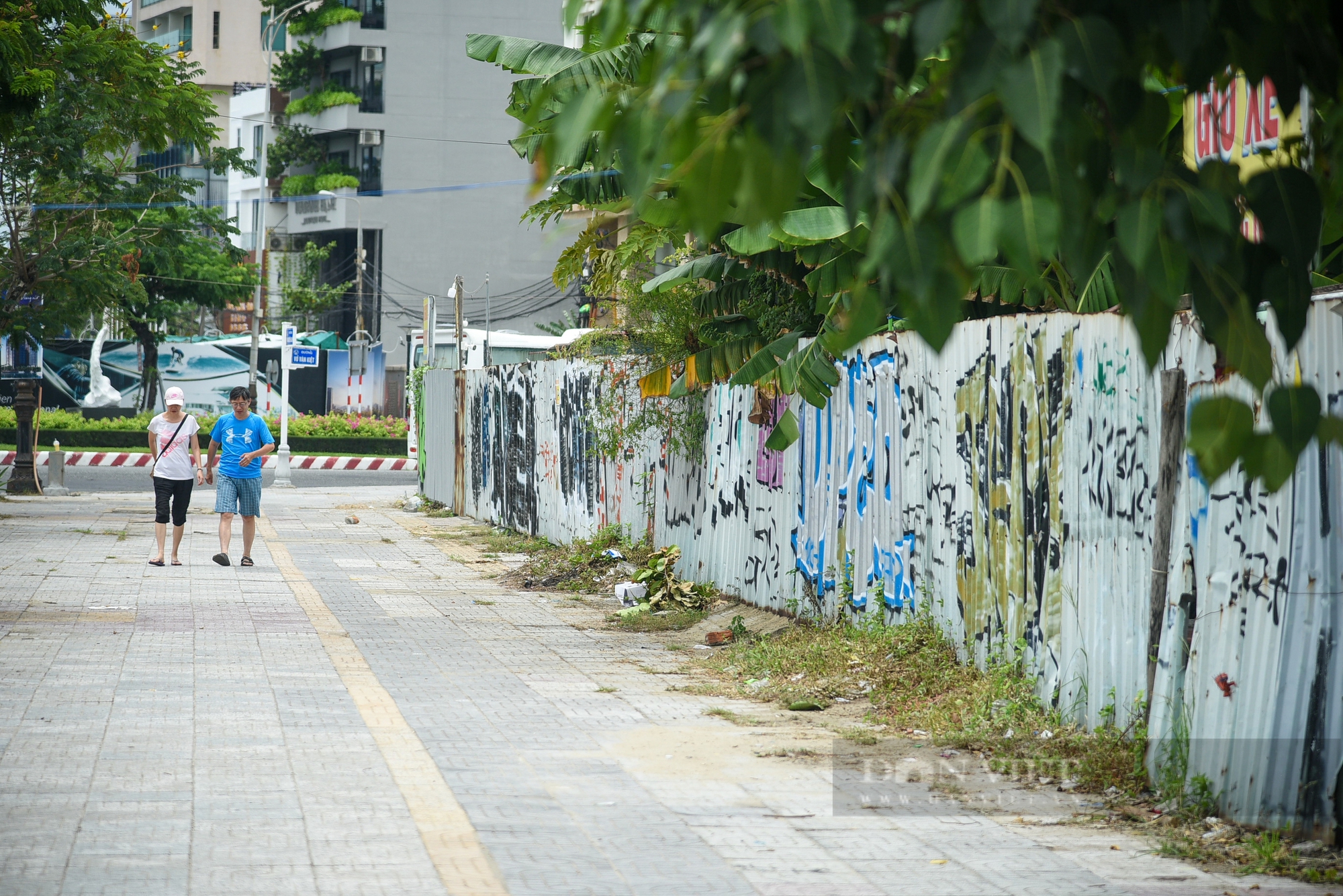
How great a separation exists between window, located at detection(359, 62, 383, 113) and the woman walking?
4586cm

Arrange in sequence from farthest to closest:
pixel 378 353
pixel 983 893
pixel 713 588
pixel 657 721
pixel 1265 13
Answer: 1. pixel 378 353
2. pixel 713 588
3. pixel 657 721
4. pixel 983 893
5. pixel 1265 13

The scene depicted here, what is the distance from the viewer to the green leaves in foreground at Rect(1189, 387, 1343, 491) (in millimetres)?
2701

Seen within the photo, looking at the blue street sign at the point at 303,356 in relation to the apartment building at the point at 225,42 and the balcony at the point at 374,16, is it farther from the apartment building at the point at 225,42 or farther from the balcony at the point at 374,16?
the apartment building at the point at 225,42

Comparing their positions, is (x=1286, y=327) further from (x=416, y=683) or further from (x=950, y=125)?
(x=416, y=683)

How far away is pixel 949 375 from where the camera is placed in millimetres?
8375

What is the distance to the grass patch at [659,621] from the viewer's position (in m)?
11.2

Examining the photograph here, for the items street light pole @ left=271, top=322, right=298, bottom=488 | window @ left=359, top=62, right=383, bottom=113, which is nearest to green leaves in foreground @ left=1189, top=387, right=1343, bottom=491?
street light pole @ left=271, top=322, right=298, bottom=488

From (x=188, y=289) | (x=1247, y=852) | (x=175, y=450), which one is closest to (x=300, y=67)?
(x=188, y=289)

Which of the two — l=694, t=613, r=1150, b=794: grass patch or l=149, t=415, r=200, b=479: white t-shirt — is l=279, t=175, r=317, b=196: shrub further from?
l=694, t=613, r=1150, b=794: grass patch

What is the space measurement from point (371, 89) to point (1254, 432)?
2313 inches

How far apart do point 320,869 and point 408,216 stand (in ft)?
179

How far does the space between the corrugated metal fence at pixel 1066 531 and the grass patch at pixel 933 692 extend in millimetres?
147

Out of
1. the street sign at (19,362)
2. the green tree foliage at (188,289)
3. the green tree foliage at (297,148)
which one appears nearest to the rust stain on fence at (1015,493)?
the green tree foliage at (188,289)

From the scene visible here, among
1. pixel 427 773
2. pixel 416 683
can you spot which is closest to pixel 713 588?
pixel 416 683
